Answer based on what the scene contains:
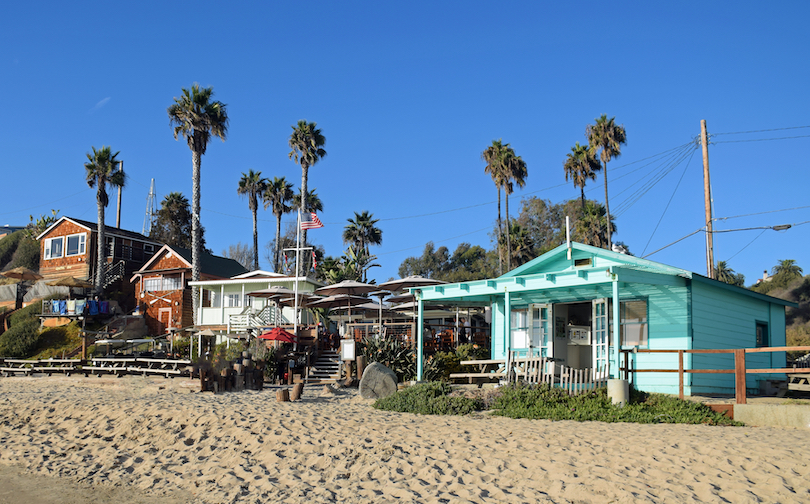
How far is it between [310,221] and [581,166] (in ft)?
75.9

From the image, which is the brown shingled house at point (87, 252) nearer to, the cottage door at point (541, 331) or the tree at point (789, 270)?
the cottage door at point (541, 331)

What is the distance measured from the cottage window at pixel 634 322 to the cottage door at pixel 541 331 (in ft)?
6.69

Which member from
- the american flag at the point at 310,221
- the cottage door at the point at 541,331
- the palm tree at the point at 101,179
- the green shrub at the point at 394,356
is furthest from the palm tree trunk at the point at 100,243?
the cottage door at the point at 541,331

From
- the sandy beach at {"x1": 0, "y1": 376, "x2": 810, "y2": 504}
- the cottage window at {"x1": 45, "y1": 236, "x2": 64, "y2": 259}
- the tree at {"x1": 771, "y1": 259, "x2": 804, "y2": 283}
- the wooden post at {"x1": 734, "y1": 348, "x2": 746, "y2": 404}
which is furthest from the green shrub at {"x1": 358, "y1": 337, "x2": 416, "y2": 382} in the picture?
the tree at {"x1": 771, "y1": 259, "x2": 804, "y2": 283}

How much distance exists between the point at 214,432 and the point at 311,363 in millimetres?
11692

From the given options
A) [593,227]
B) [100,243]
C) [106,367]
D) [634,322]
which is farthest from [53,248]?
[634,322]

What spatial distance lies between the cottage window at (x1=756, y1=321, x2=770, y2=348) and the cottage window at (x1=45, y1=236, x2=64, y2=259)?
40259 mm

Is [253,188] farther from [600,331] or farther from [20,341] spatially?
[600,331]

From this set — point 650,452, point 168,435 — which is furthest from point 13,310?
point 650,452

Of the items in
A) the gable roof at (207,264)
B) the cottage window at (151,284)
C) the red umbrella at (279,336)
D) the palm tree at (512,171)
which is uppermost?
the palm tree at (512,171)

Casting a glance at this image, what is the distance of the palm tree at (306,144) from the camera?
38.2m

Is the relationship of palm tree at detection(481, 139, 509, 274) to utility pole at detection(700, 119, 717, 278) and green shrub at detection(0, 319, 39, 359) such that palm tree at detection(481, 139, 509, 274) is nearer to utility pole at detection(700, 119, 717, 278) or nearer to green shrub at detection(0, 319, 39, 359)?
utility pole at detection(700, 119, 717, 278)

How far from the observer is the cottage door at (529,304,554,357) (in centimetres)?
1659

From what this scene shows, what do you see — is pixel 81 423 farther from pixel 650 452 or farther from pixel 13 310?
pixel 13 310
